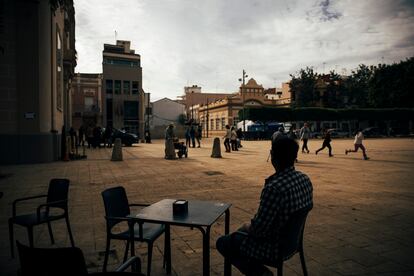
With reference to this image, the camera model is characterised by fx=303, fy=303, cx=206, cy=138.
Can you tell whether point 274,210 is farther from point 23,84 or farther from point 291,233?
point 23,84

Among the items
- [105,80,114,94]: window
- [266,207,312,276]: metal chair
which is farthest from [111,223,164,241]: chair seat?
[105,80,114,94]: window

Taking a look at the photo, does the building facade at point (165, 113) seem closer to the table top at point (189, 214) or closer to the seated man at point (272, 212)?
the table top at point (189, 214)

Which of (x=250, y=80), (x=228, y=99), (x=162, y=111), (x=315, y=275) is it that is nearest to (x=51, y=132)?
(x=315, y=275)

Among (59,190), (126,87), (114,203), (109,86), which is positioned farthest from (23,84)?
(126,87)

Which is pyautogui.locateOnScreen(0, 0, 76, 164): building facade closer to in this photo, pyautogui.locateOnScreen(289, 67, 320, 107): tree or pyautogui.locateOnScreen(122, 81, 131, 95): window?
pyautogui.locateOnScreen(122, 81, 131, 95): window

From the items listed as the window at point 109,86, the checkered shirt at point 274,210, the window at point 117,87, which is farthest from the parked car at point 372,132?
the checkered shirt at point 274,210

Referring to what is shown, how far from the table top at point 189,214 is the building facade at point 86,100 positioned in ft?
154

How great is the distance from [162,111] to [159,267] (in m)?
71.7

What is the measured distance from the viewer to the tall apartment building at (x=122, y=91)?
4566 cm

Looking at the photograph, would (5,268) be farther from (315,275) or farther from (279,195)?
(315,275)

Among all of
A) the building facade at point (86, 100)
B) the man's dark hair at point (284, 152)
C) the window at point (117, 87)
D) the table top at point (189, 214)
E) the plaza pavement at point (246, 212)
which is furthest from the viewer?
the building facade at point (86, 100)

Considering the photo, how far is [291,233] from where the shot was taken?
2531 mm

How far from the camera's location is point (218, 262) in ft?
12.4

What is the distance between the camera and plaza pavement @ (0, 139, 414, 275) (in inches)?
148
